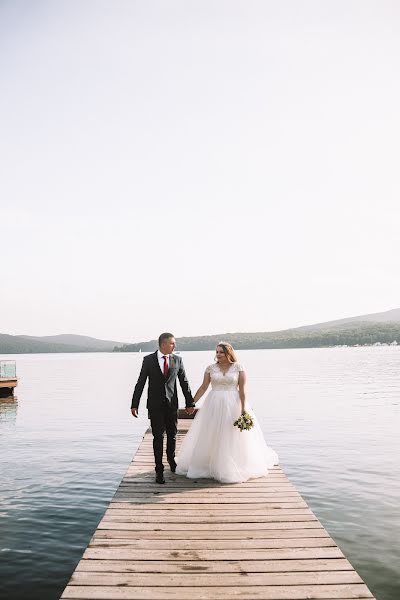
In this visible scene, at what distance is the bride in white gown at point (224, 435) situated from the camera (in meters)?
10.0

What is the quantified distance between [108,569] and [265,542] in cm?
205

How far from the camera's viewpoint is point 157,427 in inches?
380

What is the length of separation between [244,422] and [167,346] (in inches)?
83.8

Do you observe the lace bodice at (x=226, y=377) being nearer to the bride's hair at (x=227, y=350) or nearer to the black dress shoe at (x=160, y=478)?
the bride's hair at (x=227, y=350)

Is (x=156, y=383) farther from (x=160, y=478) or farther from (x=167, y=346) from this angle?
(x=160, y=478)

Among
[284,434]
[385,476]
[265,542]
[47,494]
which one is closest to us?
[265,542]

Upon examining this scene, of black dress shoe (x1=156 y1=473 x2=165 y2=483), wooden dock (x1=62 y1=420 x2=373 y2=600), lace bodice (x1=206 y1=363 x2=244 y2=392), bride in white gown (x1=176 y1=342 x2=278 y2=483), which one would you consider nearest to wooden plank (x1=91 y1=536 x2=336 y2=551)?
wooden dock (x1=62 y1=420 x2=373 y2=600)

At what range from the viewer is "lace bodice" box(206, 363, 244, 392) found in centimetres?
1023

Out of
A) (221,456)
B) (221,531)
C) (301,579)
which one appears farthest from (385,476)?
(301,579)

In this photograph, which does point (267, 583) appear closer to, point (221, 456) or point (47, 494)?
point (221, 456)

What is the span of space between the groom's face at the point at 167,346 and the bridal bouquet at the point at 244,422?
1.90 meters

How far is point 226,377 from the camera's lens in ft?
33.6

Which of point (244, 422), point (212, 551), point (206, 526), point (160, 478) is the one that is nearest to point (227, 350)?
point (244, 422)

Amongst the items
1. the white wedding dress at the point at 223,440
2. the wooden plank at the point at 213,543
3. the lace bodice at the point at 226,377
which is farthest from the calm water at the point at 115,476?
the lace bodice at the point at 226,377
